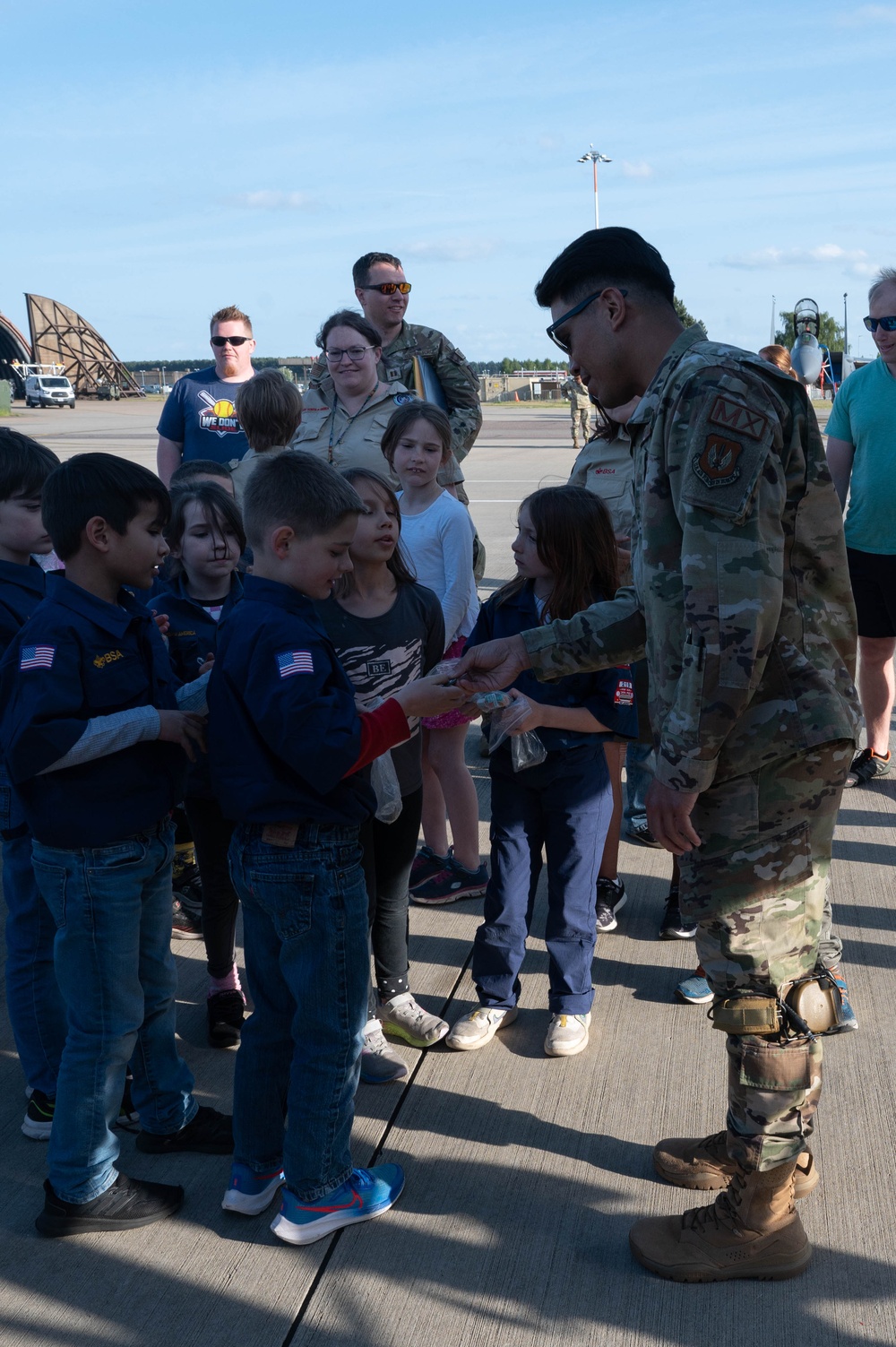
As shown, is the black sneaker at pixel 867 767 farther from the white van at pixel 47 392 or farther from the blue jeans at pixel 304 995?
the white van at pixel 47 392

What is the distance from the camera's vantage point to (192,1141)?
286 cm

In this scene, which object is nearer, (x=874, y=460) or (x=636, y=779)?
(x=636, y=779)

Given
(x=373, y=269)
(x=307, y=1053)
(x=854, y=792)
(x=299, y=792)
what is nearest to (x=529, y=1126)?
(x=307, y=1053)

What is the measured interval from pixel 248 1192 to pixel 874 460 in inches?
163

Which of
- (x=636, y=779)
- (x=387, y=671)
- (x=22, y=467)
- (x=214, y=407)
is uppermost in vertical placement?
(x=214, y=407)

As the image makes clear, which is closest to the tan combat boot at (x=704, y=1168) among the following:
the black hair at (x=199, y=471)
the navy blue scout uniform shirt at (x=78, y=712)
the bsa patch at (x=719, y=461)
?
the navy blue scout uniform shirt at (x=78, y=712)

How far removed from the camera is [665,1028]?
11.0 feet

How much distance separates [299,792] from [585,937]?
A: 132 cm

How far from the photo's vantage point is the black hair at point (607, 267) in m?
2.30

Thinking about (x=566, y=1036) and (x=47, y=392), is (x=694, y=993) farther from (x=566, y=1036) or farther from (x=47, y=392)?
(x=47, y=392)

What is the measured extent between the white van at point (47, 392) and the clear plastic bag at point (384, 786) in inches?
2145

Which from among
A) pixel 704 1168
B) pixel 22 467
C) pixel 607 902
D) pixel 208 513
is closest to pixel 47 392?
pixel 208 513

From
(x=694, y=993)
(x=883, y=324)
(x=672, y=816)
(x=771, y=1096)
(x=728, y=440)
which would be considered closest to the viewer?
(x=728, y=440)

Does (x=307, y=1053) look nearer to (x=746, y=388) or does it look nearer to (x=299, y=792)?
(x=299, y=792)
